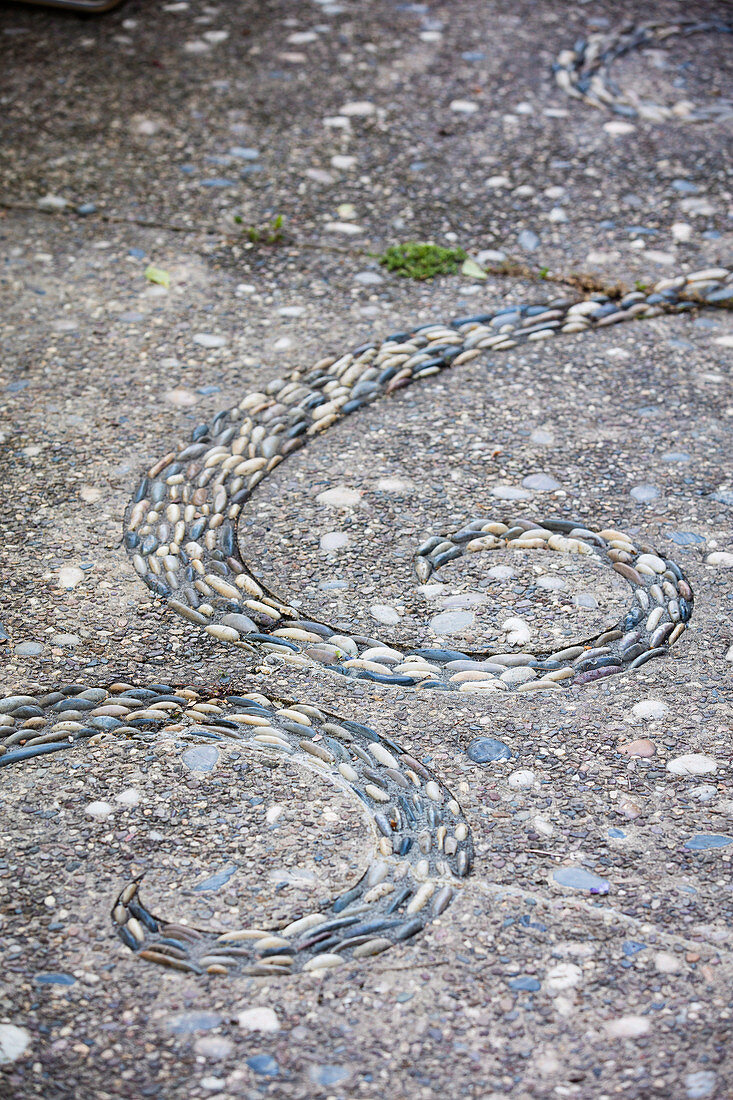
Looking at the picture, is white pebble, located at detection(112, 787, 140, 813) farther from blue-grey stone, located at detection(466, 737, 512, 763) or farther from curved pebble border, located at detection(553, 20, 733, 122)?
curved pebble border, located at detection(553, 20, 733, 122)

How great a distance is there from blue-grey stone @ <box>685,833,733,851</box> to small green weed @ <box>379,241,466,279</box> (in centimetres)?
243

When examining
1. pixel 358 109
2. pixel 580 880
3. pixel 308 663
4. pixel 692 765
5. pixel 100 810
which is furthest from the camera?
pixel 358 109

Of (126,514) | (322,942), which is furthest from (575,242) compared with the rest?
(322,942)

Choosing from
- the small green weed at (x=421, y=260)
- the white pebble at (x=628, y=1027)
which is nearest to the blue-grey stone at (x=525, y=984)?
the white pebble at (x=628, y=1027)

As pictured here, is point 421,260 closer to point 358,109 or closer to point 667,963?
point 358,109

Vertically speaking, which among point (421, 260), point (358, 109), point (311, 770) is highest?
point (358, 109)

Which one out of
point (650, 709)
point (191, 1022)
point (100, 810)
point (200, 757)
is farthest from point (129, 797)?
point (650, 709)

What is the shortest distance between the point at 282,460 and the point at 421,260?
1.21m

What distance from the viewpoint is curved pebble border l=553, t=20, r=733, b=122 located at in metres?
4.75

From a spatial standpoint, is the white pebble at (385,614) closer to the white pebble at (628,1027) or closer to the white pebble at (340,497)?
the white pebble at (340,497)

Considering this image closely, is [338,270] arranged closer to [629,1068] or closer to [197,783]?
[197,783]

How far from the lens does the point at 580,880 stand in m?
2.09

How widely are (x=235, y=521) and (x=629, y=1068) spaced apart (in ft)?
5.81

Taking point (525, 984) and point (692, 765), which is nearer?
point (525, 984)
